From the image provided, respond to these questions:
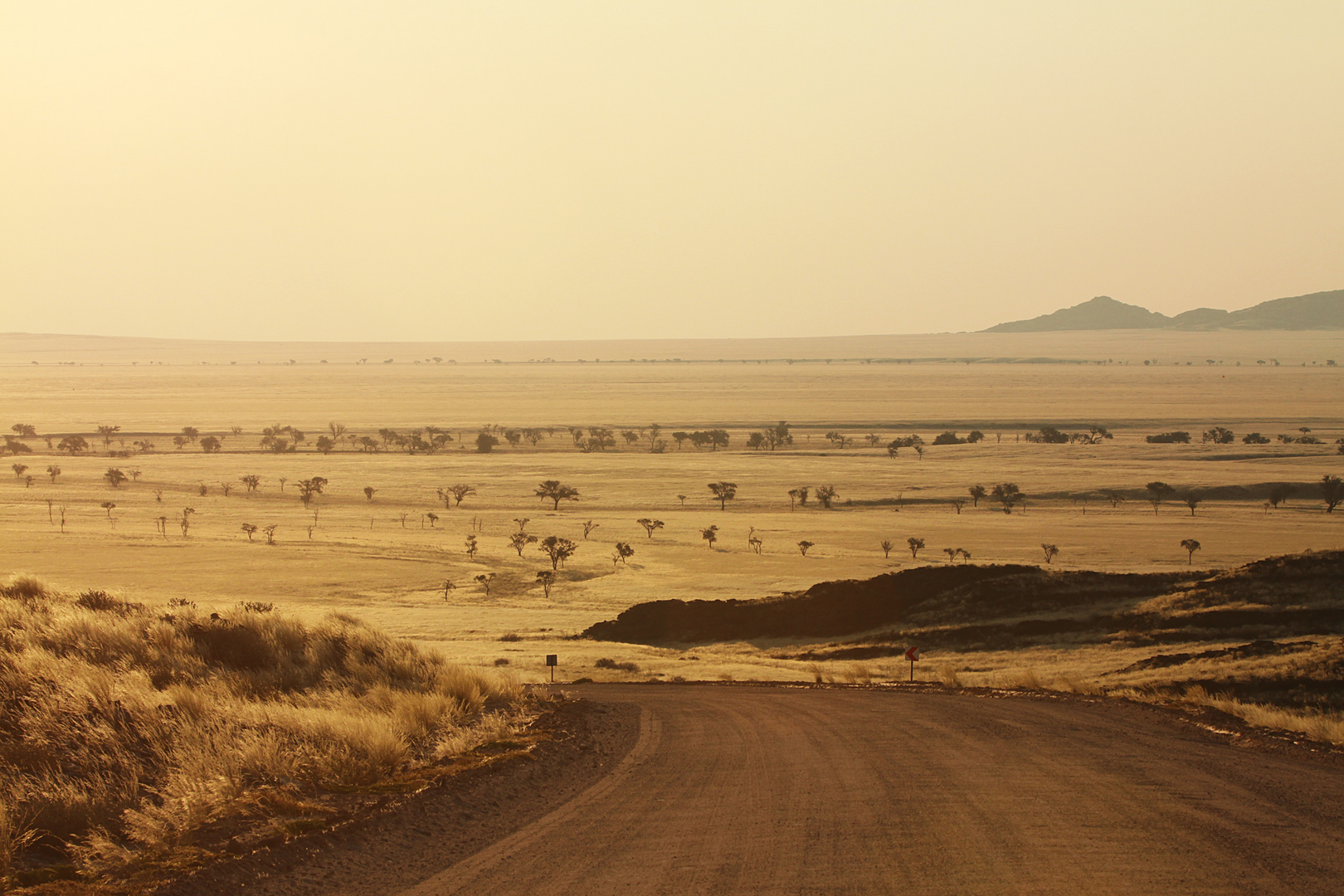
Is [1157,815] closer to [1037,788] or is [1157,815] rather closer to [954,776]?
[1037,788]

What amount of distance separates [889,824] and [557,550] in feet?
165

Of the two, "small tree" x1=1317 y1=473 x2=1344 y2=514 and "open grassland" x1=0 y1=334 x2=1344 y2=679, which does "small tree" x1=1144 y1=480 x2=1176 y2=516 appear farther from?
"small tree" x1=1317 y1=473 x2=1344 y2=514

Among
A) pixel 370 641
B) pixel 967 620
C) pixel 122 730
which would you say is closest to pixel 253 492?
pixel 967 620

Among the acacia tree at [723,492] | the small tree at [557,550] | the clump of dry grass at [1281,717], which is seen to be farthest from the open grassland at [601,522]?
the clump of dry grass at [1281,717]

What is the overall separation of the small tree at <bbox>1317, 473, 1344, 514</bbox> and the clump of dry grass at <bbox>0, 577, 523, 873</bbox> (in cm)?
7855

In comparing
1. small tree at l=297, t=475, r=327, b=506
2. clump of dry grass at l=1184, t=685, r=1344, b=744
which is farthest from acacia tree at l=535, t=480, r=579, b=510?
clump of dry grass at l=1184, t=685, r=1344, b=744

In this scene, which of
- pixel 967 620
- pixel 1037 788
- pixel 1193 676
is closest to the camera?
pixel 1037 788

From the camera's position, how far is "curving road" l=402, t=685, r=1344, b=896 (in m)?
7.42

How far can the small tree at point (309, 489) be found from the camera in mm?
86375

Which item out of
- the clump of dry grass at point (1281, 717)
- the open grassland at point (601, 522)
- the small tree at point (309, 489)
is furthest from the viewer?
the small tree at point (309, 489)

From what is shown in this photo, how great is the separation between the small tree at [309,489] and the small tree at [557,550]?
111ft

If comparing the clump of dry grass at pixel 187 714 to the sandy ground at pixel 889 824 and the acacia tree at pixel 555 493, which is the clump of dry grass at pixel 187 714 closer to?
the sandy ground at pixel 889 824

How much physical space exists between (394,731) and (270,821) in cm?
288

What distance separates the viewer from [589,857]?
796 cm
